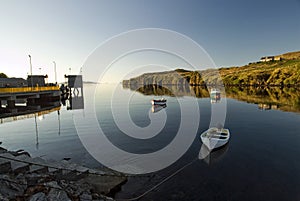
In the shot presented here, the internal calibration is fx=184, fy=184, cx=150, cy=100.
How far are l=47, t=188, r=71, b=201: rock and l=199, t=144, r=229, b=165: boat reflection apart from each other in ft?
51.3

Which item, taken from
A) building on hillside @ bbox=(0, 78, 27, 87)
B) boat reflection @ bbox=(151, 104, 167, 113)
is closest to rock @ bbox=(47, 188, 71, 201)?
boat reflection @ bbox=(151, 104, 167, 113)

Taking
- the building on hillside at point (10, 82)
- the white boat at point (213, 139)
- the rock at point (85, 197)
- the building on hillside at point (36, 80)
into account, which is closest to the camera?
the rock at point (85, 197)

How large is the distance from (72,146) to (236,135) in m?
27.1

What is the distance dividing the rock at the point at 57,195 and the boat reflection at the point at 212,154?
616 inches

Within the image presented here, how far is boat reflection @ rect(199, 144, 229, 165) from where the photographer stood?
21.6 metres

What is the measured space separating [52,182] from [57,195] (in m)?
1.86

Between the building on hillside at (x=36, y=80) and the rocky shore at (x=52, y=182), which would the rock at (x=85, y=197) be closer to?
the rocky shore at (x=52, y=182)

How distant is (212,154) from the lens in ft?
76.3

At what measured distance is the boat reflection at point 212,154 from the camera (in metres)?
21.6

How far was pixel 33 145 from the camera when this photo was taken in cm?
2741

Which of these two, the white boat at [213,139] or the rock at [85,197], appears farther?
the white boat at [213,139]

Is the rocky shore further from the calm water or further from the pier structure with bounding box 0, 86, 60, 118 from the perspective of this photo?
the pier structure with bounding box 0, 86, 60, 118

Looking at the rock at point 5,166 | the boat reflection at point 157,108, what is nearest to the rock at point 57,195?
the rock at point 5,166

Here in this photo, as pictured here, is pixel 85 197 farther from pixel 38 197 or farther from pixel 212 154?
pixel 212 154
